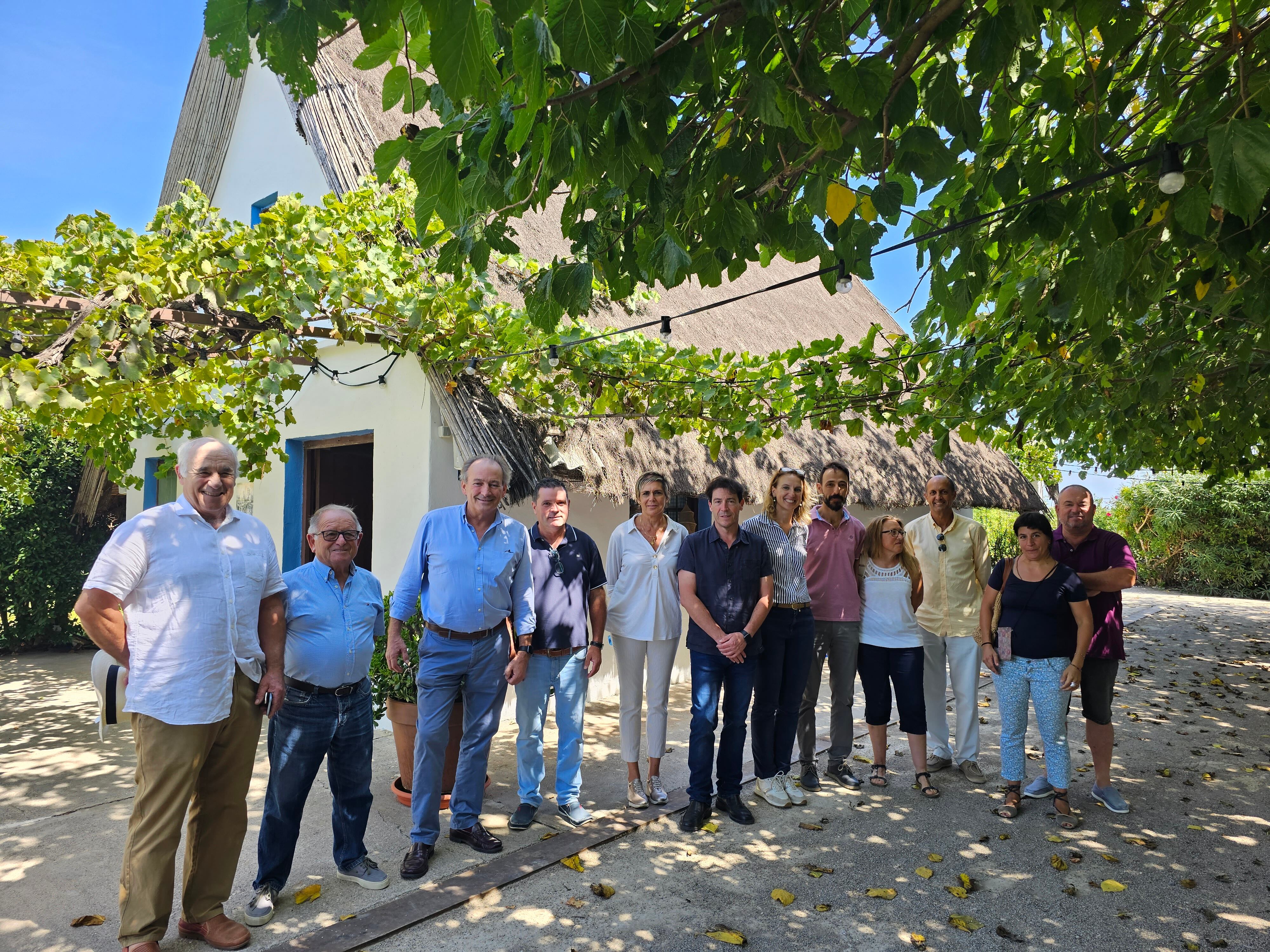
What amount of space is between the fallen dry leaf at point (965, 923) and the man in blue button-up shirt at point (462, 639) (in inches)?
84.3

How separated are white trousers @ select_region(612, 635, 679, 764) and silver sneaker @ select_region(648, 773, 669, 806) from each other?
124 mm

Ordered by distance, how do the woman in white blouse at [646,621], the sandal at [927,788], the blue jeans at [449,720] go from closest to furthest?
the blue jeans at [449,720]
the woman in white blouse at [646,621]
the sandal at [927,788]

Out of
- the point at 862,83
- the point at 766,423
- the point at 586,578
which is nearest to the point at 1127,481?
the point at 766,423

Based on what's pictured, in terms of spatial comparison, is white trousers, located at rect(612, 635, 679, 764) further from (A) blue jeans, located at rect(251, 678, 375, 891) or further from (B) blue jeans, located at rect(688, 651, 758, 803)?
(A) blue jeans, located at rect(251, 678, 375, 891)

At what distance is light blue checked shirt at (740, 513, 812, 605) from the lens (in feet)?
15.7

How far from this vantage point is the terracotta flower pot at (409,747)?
4590mm

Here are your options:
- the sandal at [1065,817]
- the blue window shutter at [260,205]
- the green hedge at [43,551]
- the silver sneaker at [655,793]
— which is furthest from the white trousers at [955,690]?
the green hedge at [43,551]

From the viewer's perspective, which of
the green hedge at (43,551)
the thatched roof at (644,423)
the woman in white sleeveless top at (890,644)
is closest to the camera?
the woman in white sleeveless top at (890,644)

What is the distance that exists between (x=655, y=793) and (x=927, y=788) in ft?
5.58

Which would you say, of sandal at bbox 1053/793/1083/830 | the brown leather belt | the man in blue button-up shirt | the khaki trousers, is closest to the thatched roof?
the man in blue button-up shirt

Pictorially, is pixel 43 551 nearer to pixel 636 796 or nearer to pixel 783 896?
pixel 636 796

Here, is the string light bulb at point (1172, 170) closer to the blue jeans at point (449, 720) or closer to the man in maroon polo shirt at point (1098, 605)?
the man in maroon polo shirt at point (1098, 605)

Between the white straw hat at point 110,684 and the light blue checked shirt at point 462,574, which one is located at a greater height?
the light blue checked shirt at point 462,574

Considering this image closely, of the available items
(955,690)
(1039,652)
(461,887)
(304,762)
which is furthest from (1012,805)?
(304,762)
